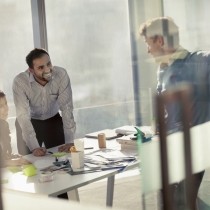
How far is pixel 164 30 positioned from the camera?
2.89m

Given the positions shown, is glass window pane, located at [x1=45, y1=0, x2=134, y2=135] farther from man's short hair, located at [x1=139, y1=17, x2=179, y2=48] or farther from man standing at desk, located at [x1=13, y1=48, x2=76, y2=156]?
man standing at desk, located at [x1=13, y1=48, x2=76, y2=156]

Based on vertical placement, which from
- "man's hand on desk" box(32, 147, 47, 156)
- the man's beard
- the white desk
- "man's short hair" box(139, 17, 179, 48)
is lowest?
the white desk

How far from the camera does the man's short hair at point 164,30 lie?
8.95ft

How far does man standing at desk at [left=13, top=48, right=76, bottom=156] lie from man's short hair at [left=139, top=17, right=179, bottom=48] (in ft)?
1.93

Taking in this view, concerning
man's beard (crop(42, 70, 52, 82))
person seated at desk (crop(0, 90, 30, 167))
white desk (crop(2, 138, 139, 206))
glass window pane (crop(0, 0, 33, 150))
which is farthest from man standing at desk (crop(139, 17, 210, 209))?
glass window pane (crop(0, 0, 33, 150))

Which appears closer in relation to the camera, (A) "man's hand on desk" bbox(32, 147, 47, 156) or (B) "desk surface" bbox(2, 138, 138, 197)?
(B) "desk surface" bbox(2, 138, 138, 197)

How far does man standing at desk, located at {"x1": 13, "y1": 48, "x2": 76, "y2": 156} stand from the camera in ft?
9.39

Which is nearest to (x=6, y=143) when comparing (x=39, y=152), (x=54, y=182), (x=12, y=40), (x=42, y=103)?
(x=39, y=152)

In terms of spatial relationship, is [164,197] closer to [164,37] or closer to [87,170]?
[87,170]

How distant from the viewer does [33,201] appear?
858 mm

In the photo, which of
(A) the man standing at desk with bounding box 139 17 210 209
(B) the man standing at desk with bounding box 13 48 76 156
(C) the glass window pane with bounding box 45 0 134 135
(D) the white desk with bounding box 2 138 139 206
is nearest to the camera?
(D) the white desk with bounding box 2 138 139 206

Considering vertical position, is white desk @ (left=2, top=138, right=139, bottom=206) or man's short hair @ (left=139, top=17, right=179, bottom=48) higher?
man's short hair @ (left=139, top=17, right=179, bottom=48)

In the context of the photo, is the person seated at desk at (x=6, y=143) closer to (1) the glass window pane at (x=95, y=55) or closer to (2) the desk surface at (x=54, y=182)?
(2) the desk surface at (x=54, y=182)

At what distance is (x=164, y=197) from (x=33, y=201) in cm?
53
